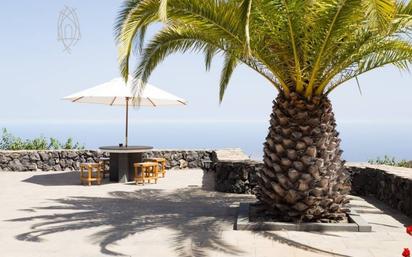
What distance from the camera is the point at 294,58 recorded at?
7512 mm

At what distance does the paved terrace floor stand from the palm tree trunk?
1.81 ft

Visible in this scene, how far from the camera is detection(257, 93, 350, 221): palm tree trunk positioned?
7.62 meters

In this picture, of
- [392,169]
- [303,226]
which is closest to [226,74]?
[392,169]

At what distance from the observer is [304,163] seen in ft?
25.0

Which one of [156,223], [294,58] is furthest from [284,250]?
[294,58]

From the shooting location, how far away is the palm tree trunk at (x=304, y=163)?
762 cm

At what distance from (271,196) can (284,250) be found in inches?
67.2

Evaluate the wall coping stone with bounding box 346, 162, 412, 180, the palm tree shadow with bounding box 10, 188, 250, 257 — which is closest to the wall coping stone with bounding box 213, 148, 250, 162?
the palm tree shadow with bounding box 10, 188, 250, 257

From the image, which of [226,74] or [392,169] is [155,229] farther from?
[392,169]

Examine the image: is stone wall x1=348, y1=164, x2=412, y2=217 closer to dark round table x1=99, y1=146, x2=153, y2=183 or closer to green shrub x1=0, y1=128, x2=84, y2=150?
dark round table x1=99, y1=146, x2=153, y2=183

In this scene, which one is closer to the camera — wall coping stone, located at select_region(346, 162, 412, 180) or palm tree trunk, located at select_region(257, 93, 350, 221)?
palm tree trunk, located at select_region(257, 93, 350, 221)

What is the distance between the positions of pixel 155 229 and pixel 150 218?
2.86ft

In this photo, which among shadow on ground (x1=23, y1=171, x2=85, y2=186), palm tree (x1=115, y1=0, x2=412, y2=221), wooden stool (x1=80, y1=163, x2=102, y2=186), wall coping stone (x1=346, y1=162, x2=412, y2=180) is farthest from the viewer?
shadow on ground (x1=23, y1=171, x2=85, y2=186)

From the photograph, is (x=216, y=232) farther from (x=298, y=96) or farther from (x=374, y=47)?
(x=374, y=47)
